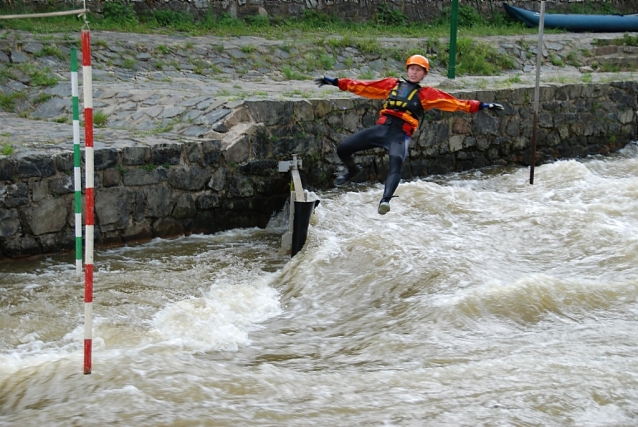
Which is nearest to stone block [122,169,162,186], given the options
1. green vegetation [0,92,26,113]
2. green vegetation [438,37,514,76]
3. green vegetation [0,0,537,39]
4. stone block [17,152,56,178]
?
stone block [17,152,56,178]

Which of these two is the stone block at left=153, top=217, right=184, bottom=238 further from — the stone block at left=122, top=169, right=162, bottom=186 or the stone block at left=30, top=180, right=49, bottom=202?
the stone block at left=30, top=180, right=49, bottom=202

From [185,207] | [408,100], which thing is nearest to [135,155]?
[185,207]

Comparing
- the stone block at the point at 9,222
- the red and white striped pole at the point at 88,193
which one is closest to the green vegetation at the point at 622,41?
the stone block at the point at 9,222

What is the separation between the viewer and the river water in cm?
445

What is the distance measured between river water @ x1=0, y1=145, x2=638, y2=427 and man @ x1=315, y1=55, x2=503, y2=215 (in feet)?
2.64

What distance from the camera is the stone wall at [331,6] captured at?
51.0 ft

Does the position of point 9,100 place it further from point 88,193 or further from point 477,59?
point 477,59

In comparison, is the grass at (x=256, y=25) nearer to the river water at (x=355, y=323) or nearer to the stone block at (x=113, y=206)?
the stone block at (x=113, y=206)

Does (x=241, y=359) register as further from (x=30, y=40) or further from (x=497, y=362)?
(x=30, y=40)

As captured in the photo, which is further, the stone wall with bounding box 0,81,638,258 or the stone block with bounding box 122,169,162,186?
the stone block with bounding box 122,169,162,186

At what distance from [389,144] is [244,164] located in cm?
207

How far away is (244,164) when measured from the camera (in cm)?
911

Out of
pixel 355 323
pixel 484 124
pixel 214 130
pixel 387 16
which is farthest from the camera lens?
pixel 387 16

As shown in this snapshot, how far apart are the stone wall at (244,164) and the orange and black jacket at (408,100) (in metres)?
1.81
